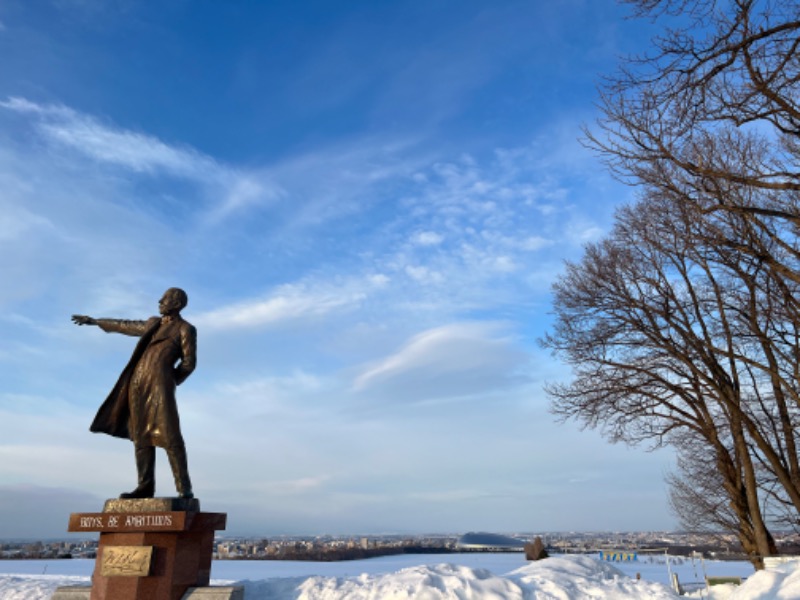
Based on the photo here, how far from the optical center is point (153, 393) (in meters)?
7.29

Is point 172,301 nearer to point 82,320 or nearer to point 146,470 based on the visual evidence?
point 82,320

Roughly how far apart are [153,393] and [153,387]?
75 mm

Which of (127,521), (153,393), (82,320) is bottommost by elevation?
(127,521)

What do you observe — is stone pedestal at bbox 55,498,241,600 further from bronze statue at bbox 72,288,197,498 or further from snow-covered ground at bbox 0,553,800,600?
snow-covered ground at bbox 0,553,800,600

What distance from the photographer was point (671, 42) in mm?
5863

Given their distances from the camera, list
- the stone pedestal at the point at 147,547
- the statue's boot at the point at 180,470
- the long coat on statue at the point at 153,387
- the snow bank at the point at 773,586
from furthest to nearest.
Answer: the snow bank at the point at 773,586
the long coat on statue at the point at 153,387
the statue's boot at the point at 180,470
the stone pedestal at the point at 147,547

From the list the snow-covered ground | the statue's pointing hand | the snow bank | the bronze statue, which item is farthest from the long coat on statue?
the snow bank

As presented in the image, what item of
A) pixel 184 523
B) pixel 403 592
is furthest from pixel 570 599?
pixel 184 523

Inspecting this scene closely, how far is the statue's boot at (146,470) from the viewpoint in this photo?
7.11 meters

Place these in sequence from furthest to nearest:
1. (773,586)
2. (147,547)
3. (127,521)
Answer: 1. (773,586)
2. (127,521)
3. (147,547)

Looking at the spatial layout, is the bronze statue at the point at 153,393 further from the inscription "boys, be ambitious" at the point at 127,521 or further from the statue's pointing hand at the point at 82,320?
the inscription "boys, be ambitious" at the point at 127,521

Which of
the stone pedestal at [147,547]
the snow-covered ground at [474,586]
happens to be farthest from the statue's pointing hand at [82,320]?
the snow-covered ground at [474,586]

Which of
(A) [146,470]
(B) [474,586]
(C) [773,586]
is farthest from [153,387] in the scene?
(C) [773,586]

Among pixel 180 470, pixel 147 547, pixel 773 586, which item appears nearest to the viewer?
pixel 147 547
